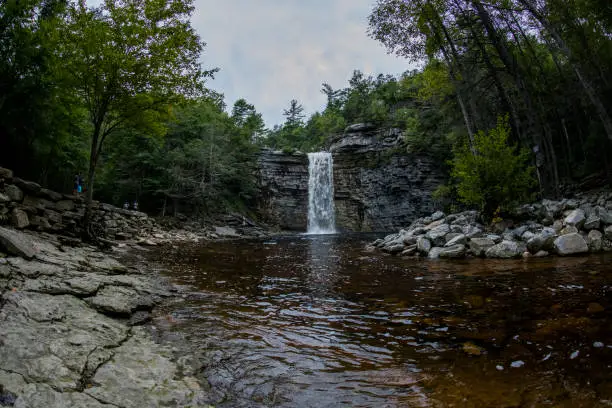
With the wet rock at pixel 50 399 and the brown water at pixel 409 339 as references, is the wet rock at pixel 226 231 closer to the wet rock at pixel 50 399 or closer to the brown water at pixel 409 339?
the brown water at pixel 409 339

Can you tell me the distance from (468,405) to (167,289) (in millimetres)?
4987

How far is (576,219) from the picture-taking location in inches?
359

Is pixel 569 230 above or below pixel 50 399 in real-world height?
above

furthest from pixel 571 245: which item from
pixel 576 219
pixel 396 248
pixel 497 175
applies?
pixel 396 248

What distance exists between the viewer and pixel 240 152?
107 ft

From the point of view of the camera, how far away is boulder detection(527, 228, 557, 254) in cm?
836

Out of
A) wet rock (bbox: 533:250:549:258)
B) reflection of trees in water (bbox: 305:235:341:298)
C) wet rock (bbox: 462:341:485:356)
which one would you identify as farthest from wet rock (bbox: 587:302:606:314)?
wet rock (bbox: 533:250:549:258)

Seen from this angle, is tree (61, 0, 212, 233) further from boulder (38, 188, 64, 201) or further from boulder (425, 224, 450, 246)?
boulder (425, 224, 450, 246)

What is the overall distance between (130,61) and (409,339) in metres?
10.3

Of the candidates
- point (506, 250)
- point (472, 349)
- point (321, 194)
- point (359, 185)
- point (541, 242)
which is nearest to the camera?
point (472, 349)

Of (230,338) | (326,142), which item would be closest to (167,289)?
(230,338)

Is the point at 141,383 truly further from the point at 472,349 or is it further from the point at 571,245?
the point at 571,245

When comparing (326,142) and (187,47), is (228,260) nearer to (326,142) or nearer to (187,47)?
(187,47)

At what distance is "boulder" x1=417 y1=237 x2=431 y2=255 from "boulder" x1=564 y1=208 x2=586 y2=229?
3722 millimetres
